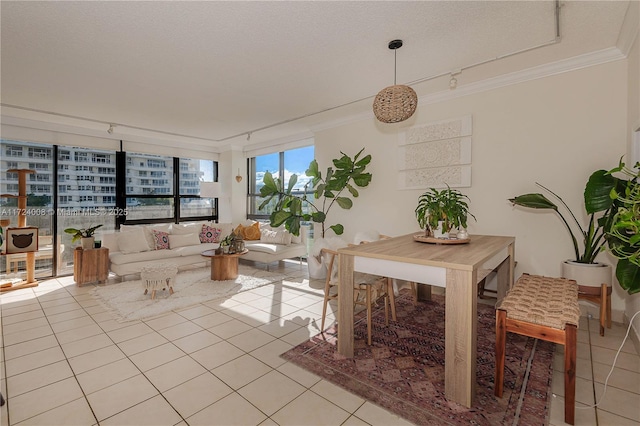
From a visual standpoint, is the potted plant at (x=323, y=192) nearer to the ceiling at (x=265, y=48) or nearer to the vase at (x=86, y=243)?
the ceiling at (x=265, y=48)

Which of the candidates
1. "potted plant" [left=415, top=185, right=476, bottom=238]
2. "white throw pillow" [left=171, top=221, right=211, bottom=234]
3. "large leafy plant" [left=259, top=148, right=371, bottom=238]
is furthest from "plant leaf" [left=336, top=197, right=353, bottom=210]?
"white throw pillow" [left=171, top=221, right=211, bottom=234]

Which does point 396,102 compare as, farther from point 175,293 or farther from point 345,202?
point 175,293

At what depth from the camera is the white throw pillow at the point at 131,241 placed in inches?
189

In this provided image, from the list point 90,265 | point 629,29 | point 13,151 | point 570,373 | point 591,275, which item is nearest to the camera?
point 570,373

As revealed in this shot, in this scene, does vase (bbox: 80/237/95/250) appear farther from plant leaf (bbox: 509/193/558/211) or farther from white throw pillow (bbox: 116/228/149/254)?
plant leaf (bbox: 509/193/558/211)

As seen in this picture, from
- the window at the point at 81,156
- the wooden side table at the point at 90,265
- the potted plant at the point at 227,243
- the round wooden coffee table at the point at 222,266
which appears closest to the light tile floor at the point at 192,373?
the wooden side table at the point at 90,265

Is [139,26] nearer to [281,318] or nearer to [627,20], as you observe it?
[281,318]

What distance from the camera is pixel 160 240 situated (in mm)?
5203

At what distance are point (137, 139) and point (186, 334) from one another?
4.89 metres

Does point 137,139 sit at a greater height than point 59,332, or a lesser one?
greater

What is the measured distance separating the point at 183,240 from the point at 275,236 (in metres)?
1.69

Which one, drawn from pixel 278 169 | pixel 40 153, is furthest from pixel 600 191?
pixel 40 153

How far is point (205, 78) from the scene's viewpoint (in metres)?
3.41

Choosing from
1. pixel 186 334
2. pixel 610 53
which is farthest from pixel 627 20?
pixel 186 334
